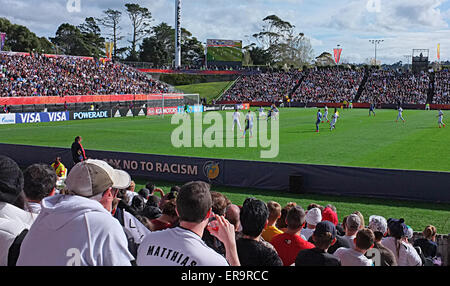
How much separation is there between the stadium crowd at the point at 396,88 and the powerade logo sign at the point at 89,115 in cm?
4794

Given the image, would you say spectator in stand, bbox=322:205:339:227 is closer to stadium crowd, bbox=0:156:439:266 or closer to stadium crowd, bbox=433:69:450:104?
stadium crowd, bbox=0:156:439:266

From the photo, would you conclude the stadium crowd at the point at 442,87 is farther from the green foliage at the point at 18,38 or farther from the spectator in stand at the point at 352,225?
the spectator in stand at the point at 352,225

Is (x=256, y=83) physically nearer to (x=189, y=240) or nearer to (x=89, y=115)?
(x=89, y=115)

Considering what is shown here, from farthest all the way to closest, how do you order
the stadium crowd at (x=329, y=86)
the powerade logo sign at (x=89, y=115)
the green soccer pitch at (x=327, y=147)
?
the stadium crowd at (x=329, y=86) < the powerade logo sign at (x=89, y=115) < the green soccer pitch at (x=327, y=147)

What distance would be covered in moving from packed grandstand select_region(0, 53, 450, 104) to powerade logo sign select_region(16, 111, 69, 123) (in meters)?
4.85

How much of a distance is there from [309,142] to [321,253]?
2416 centimetres

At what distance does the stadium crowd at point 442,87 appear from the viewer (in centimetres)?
7401

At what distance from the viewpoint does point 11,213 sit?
3.94m

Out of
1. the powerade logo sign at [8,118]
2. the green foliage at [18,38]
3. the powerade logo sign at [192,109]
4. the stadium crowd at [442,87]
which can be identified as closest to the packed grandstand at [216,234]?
the powerade logo sign at [8,118]

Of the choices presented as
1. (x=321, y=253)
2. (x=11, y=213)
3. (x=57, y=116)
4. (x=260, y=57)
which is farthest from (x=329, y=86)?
(x=11, y=213)

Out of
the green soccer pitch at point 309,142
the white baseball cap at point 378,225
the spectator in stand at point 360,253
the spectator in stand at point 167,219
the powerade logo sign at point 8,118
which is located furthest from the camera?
the powerade logo sign at point 8,118

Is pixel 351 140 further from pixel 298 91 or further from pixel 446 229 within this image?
pixel 298 91
